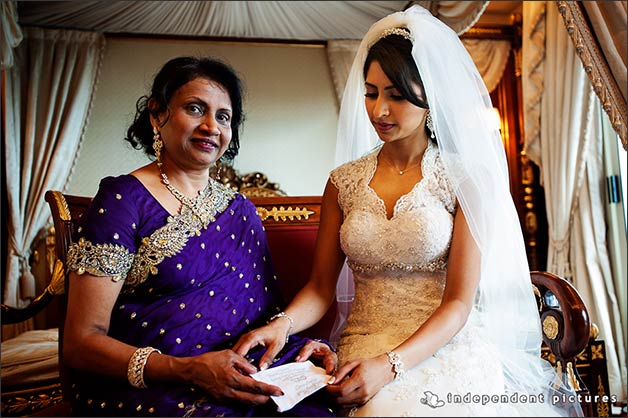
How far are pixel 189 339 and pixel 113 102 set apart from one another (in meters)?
4.29

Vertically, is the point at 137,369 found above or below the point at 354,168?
below

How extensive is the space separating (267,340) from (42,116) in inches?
167

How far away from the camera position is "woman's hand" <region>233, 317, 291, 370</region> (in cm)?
150

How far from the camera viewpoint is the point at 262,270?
6.07 feet

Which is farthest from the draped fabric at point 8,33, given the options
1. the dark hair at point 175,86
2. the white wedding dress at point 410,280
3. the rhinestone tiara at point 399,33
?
the white wedding dress at point 410,280

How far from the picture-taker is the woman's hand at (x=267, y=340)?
59.1 inches

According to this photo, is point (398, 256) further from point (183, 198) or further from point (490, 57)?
point (490, 57)

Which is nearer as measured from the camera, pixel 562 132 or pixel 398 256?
pixel 398 256

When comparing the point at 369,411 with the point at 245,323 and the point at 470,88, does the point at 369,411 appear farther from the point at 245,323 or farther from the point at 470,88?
the point at 470,88

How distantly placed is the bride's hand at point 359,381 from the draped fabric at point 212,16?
148 inches

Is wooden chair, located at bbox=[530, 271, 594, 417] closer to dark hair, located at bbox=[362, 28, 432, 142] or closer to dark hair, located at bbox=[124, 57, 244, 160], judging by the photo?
dark hair, located at bbox=[362, 28, 432, 142]

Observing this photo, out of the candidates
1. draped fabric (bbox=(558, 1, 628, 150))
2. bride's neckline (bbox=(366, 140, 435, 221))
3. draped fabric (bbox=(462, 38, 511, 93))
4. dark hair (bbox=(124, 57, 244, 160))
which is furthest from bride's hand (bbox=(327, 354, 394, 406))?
draped fabric (bbox=(462, 38, 511, 93))

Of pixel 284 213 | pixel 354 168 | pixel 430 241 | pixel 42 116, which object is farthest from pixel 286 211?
pixel 42 116

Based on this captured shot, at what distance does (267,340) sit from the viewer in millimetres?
1579
